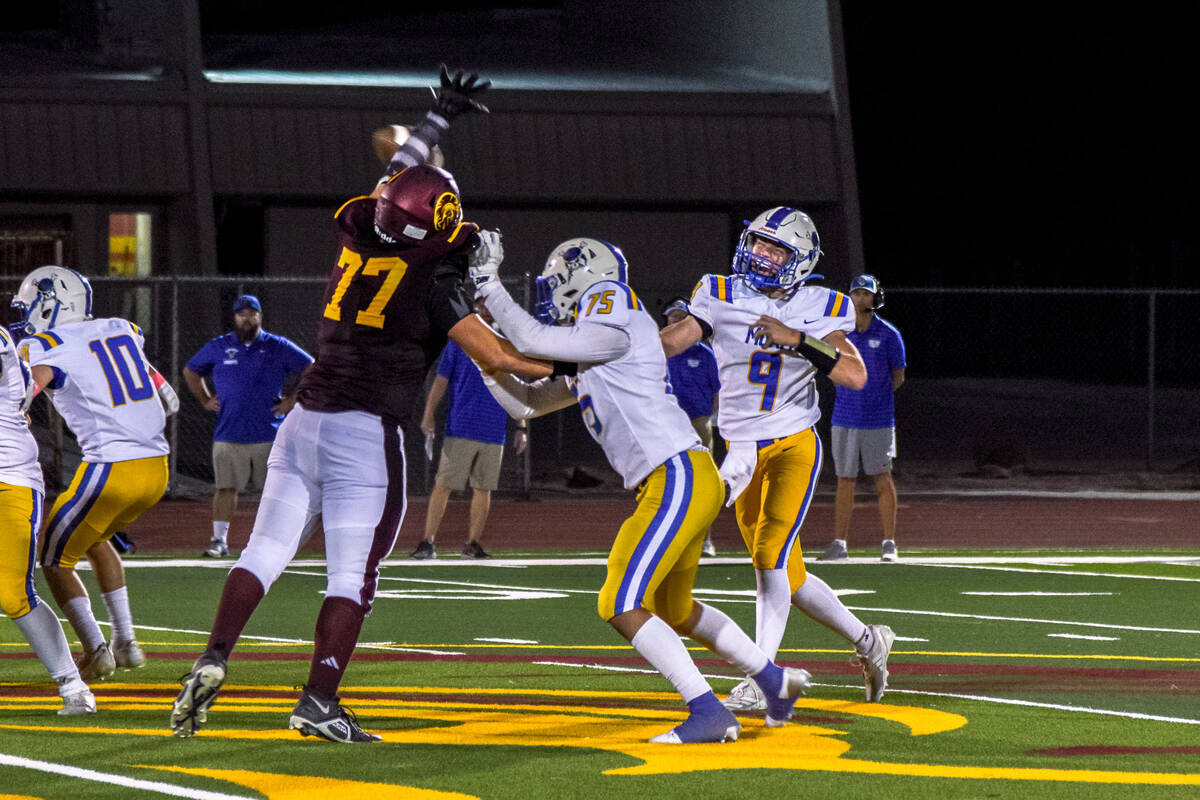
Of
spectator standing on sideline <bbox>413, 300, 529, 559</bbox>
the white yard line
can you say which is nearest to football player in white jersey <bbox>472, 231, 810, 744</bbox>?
the white yard line

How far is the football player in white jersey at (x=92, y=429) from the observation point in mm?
9039

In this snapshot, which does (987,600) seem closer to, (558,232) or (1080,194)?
(558,232)

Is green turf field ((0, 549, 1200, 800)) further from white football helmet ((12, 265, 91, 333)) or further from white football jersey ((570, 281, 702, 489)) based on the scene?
white football helmet ((12, 265, 91, 333))

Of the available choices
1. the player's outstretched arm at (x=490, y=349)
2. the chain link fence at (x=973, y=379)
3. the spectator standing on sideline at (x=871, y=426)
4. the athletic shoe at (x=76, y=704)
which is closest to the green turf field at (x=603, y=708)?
the athletic shoe at (x=76, y=704)

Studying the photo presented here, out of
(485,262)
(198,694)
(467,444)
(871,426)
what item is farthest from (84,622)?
(871,426)

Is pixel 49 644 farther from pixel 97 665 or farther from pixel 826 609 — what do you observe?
pixel 826 609

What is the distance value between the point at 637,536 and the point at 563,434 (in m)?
16.8

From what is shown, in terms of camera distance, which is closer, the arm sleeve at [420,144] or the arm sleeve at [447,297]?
the arm sleeve at [447,297]

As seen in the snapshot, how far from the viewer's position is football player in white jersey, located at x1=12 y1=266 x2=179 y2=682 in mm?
9039

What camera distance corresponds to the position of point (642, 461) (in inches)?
293

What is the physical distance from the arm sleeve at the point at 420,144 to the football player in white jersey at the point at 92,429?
197 cm

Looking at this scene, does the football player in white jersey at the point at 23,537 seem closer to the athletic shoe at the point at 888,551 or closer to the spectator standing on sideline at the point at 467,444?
the spectator standing on sideline at the point at 467,444

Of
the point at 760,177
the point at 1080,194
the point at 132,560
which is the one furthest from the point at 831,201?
the point at 1080,194

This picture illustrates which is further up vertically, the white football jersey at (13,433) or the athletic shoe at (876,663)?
the white football jersey at (13,433)
